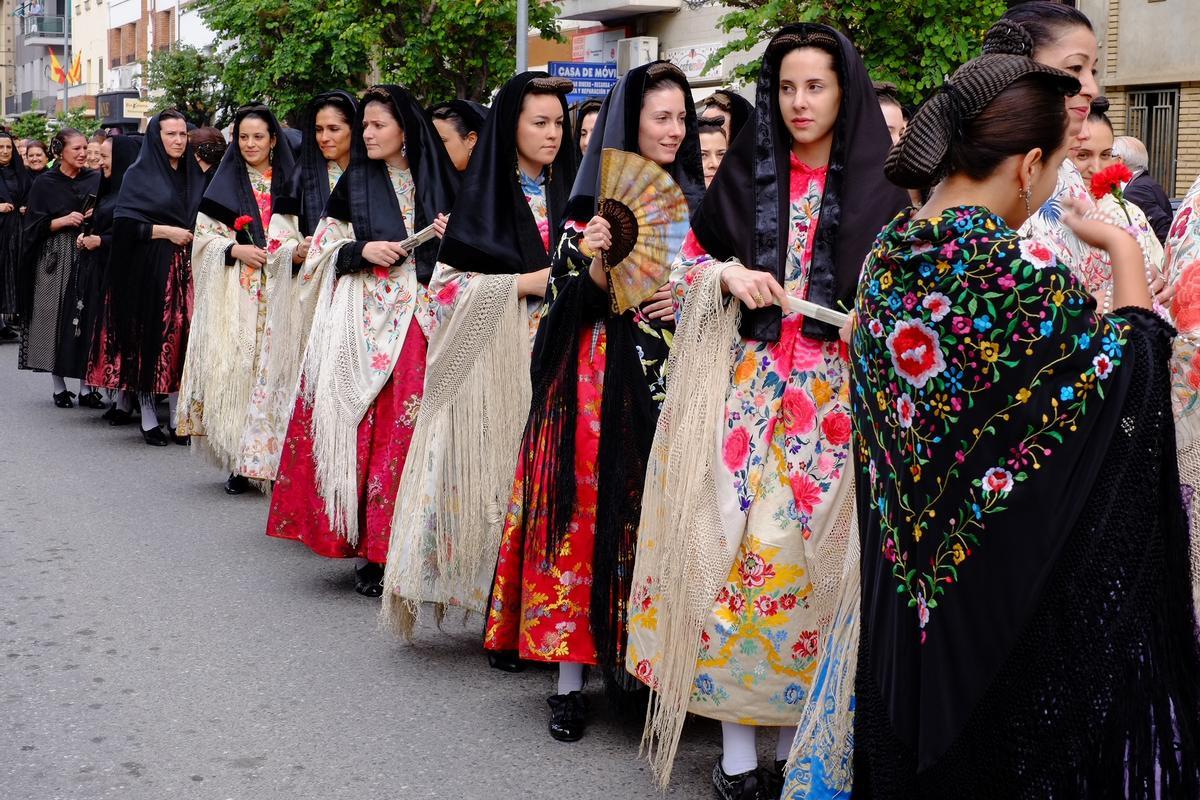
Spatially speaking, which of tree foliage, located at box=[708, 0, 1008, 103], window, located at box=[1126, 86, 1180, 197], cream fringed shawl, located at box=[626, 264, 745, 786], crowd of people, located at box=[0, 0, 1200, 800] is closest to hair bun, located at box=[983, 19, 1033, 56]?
crowd of people, located at box=[0, 0, 1200, 800]

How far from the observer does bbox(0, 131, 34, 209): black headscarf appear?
1600 centimetres

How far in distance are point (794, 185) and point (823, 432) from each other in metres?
0.65

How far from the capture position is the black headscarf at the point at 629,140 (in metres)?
4.57

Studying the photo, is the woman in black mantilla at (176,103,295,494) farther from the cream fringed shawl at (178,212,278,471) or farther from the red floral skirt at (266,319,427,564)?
the red floral skirt at (266,319,427,564)

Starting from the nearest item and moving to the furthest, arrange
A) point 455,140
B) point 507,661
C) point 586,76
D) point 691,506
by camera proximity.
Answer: point 691,506 → point 507,661 → point 455,140 → point 586,76

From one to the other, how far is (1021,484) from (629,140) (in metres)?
2.30

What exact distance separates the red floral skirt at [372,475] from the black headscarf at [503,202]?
0.96m

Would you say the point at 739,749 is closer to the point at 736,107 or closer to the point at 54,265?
the point at 736,107

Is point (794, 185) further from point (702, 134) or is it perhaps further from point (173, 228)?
point (173, 228)

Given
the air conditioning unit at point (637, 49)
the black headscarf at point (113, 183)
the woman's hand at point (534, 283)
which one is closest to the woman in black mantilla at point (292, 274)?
the woman's hand at point (534, 283)

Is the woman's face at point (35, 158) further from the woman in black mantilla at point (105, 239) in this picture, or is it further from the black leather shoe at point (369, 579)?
the black leather shoe at point (369, 579)

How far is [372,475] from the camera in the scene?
617 cm

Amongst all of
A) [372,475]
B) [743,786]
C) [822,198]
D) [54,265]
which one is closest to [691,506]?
[743,786]

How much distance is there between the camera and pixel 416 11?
2042 cm
